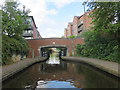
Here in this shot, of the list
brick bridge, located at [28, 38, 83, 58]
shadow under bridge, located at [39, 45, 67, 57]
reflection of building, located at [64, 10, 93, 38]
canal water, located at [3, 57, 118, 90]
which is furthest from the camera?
reflection of building, located at [64, 10, 93, 38]

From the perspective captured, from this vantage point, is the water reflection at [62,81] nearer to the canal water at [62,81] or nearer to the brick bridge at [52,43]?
the canal water at [62,81]

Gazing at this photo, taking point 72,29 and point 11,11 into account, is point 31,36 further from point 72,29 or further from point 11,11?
point 72,29

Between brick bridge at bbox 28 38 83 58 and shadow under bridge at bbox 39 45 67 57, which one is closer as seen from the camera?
brick bridge at bbox 28 38 83 58

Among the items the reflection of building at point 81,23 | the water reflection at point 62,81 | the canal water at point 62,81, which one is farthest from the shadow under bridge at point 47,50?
the water reflection at point 62,81

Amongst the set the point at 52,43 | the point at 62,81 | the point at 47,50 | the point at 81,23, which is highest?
the point at 81,23

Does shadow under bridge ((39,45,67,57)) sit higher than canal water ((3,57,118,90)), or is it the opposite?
shadow under bridge ((39,45,67,57))

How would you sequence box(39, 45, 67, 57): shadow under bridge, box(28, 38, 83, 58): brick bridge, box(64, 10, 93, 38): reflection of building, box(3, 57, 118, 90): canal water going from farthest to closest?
1. box(64, 10, 93, 38): reflection of building
2. box(39, 45, 67, 57): shadow under bridge
3. box(28, 38, 83, 58): brick bridge
4. box(3, 57, 118, 90): canal water

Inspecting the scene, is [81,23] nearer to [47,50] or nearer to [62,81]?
[47,50]

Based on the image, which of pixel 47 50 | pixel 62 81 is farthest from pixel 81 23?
pixel 62 81

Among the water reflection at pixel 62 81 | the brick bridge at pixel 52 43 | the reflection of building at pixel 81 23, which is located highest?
the reflection of building at pixel 81 23

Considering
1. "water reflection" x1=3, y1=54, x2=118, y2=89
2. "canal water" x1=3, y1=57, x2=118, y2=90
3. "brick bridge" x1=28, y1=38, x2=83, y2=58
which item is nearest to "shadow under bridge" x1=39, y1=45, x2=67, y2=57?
"brick bridge" x1=28, y1=38, x2=83, y2=58

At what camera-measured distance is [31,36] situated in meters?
35.2

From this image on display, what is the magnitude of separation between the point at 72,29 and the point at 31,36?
2705 cm

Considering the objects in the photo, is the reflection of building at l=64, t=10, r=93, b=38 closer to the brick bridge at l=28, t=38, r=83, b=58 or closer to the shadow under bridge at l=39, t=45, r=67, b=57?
the brick bridge at l=28, t=38, r=83, b=58
